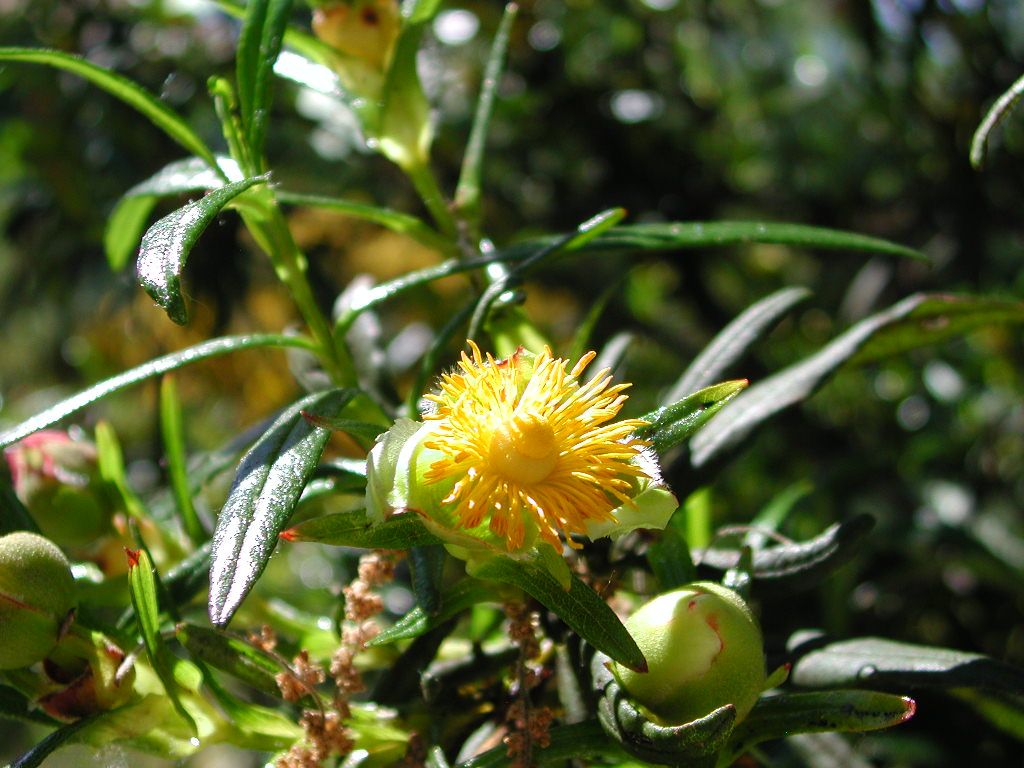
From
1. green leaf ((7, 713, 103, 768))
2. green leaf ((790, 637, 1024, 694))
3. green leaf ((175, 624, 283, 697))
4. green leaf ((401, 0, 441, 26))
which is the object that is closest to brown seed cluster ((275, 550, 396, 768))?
green leaf ((175, 624, 283, 697))

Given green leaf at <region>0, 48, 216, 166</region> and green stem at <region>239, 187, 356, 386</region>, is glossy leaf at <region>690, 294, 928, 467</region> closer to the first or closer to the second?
green stem at <region>239, 187, 356, 386</region>

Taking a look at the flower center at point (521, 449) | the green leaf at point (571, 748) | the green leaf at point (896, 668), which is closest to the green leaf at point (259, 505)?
the flower center at point (521, 449)

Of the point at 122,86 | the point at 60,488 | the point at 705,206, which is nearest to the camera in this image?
the point at 122,86

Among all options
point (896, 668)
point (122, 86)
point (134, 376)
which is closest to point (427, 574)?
point (134, 376)

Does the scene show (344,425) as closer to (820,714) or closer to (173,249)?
(173,249)

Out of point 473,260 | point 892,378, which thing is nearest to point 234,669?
point 473,260

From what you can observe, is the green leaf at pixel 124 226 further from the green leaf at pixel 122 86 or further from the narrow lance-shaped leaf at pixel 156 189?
the green leaf at pixel 122 86
